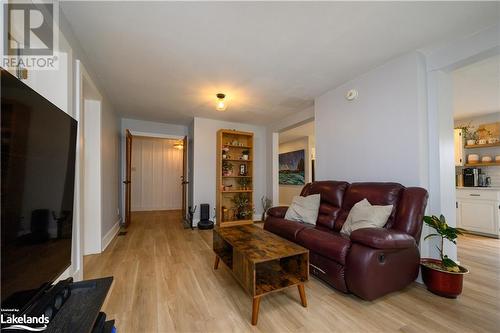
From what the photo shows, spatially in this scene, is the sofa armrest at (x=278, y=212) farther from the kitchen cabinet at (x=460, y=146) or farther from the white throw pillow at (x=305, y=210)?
the kitchen cabinet at (x=460, y=146)

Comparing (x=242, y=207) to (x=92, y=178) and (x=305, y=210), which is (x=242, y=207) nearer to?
(x=305, y=210)

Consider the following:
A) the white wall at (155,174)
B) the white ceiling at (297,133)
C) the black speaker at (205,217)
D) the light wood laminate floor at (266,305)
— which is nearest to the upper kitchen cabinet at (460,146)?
the light wood laminate floor at (266,305)

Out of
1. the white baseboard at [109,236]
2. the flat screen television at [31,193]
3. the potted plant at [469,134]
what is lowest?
the white baseboard at [109,236]

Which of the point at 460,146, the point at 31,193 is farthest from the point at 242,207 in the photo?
the point at 460,146

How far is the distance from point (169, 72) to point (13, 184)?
7.44ft

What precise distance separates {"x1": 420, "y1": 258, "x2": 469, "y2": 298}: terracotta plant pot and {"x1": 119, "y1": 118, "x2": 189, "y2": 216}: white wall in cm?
514

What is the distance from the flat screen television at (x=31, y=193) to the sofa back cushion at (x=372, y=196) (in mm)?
2493

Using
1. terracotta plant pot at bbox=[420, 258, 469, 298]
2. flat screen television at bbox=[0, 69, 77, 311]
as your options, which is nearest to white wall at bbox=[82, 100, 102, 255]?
flat screen television at bbox=[0, 69, 77, 311]

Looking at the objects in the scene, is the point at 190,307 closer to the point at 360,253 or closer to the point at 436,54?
the point at 360,253

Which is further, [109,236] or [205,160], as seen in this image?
[205,160]

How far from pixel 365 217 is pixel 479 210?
3.47 metres

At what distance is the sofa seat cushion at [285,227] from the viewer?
230 cm

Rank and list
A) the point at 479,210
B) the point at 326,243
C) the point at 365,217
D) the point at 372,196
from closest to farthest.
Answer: the point at 326,243 < the point at 365,217 < the point at 372,196 < the point at 479,210

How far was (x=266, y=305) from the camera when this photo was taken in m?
1.71
